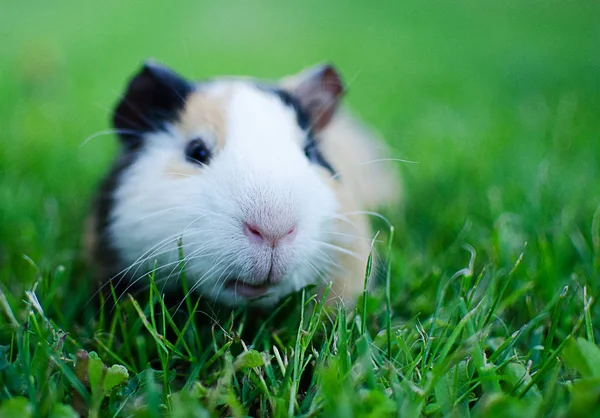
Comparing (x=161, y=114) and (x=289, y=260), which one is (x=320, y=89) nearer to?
(x=161, y=114)

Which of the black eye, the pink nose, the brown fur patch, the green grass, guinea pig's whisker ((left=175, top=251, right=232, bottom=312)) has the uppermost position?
the brown fur patch

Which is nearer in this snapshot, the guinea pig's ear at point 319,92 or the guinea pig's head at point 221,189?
the guinea pig's head at point 221,189

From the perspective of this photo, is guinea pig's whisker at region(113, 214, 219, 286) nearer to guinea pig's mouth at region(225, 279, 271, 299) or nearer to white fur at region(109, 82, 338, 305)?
white fur at region(109, 82, 338, 305)

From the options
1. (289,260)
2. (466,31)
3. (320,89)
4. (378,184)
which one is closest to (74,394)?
(289,260)

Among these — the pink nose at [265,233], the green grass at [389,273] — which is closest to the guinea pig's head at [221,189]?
the pink nose at [265,233]

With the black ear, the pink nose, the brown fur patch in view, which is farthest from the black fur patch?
the pink nose

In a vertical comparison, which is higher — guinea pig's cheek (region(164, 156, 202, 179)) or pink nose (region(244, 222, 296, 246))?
guinea pig's cheek (region(164, 156, 202, 179))

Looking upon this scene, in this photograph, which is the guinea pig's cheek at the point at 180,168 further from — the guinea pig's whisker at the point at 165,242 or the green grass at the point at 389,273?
the green grass at the point at 389,273
